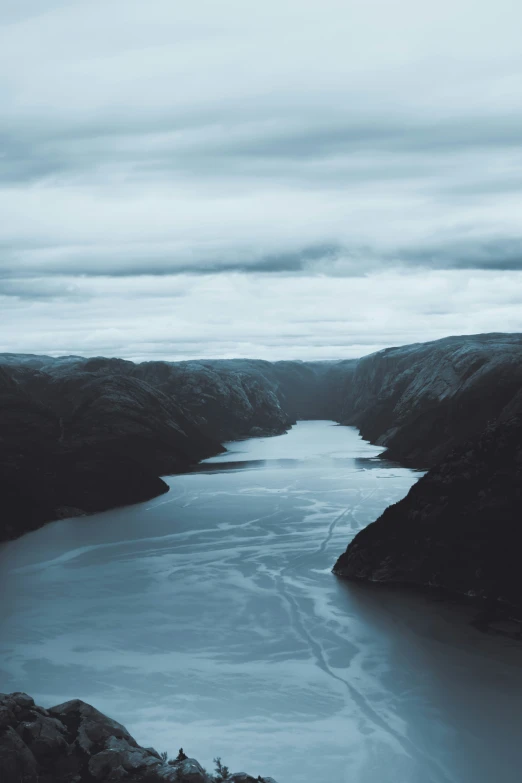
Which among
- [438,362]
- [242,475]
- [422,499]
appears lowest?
[242,475]

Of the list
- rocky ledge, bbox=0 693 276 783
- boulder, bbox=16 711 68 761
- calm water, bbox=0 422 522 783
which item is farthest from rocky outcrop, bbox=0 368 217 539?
boulder, bbox=16 711 68 761

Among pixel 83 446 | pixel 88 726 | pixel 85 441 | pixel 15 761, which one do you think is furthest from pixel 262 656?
pixel 85 441

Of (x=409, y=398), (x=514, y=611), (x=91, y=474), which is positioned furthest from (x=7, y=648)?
(x=409, y=398)

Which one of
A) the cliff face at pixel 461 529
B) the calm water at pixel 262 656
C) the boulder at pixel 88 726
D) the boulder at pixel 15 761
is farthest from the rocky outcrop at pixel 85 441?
the boulder at pixel 15 761

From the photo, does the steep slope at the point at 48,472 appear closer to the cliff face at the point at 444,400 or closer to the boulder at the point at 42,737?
the cliff face at the point at 444,400

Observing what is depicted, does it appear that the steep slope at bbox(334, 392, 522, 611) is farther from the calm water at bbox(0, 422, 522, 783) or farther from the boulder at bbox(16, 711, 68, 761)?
the boulder at bbox(16, 711, 68, 761)

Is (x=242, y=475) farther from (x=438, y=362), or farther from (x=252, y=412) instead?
(x=252, y=412)
